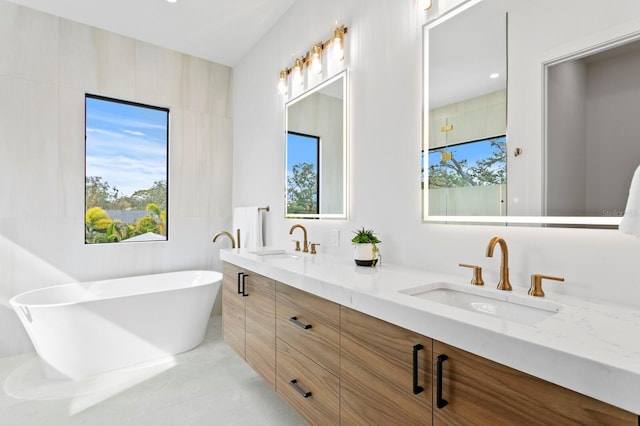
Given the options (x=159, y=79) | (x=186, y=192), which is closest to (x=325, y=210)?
(x=186, y=192)

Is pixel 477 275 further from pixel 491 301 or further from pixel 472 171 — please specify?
pixel 472 171

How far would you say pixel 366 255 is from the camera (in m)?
1.75

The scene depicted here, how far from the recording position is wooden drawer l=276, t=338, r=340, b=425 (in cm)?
135

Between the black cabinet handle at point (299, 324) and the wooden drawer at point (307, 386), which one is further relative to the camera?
the black cabinet handle at point (299, 324)

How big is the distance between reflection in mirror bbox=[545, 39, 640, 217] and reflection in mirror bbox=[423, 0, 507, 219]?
18 centimetres

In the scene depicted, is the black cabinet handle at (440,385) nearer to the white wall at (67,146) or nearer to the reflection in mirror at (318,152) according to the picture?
the reflection in mirror at (318,152)

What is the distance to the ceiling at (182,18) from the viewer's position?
2680 millimetres

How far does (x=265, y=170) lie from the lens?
3123 mm

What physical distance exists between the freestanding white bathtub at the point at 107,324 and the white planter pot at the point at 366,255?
1648mm

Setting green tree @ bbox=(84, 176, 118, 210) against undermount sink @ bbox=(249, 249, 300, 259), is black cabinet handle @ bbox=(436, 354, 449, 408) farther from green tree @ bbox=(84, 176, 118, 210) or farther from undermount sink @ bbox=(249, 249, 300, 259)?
green tree @ bbox=(84, 176, 118, 210)

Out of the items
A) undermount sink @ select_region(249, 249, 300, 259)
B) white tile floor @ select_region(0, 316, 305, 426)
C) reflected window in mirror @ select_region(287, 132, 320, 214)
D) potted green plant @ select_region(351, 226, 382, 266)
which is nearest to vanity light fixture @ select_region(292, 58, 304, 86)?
reflected window in mirror @ select_region(287, 132, 320, 214)

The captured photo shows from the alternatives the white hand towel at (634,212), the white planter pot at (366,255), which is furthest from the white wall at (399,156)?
the white hand towel at (634,212)

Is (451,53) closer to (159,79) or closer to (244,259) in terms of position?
(244,259)

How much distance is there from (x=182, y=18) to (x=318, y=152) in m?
1.77
